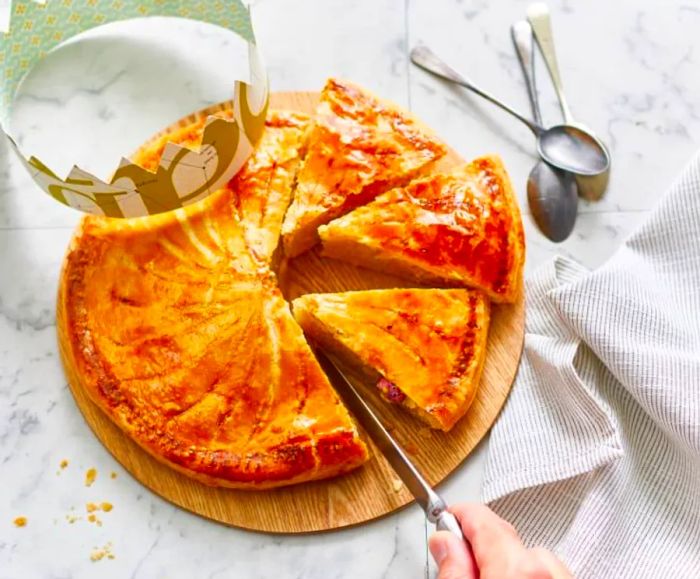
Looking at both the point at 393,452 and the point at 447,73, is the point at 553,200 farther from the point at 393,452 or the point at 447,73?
the point at 393,452

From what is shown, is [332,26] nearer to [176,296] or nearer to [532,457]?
[176,296]

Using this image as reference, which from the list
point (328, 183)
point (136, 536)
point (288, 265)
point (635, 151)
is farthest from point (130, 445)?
point (635, 151)

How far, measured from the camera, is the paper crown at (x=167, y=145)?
10.3ft

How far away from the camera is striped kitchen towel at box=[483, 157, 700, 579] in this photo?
3.25 m

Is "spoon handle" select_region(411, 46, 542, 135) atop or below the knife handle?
atop

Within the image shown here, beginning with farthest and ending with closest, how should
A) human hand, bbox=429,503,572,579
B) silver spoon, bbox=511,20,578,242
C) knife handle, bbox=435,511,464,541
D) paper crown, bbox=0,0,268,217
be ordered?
1. silver spoon, bbox=511,20,578,242
2. paper crown, bbox=0,0,268,217
3. knife handle, bbox=435,511,464,541
4. human hand, bbox=429,503,572,579

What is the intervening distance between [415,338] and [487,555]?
2.78 feet

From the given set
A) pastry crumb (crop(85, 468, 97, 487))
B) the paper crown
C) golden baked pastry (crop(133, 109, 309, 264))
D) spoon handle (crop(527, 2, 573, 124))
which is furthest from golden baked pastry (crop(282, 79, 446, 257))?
pastry crumb (crop(85, 468, 97, 487))

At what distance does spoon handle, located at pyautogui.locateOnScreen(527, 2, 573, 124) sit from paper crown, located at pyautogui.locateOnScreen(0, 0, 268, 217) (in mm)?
1248

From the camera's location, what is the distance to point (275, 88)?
3.94 m

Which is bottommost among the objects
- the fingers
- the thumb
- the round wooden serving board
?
the round wooden serving board

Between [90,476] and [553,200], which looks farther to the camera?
[553,200]

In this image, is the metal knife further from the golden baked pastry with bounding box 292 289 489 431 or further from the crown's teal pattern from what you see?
the crown's teal pattern

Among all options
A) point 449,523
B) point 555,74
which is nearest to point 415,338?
point 449,523
